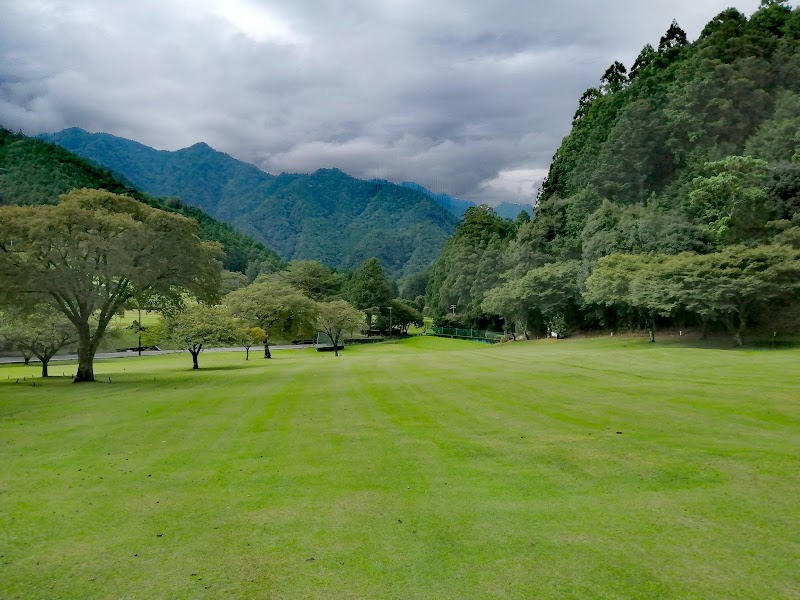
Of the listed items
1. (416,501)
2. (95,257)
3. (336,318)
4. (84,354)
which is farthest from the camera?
(336,318)

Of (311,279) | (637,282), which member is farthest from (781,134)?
(311,279)

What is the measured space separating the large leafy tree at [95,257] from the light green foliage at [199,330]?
365 inches

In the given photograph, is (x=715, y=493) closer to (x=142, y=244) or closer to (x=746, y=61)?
(x=142, y=244)

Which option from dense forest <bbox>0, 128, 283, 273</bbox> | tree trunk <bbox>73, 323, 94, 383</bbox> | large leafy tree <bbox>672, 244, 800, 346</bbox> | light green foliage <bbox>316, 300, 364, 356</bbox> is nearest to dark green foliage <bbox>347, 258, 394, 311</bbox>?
dense forest <bbox>0, 128, 283, 273</bbox>

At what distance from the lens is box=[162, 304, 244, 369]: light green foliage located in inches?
1556

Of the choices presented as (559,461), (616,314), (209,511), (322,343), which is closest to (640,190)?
(616,314)

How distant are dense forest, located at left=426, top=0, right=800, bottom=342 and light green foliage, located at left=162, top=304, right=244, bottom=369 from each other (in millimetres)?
30874

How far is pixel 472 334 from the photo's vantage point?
86.1m

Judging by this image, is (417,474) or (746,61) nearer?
(417,474)

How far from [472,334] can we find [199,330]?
54055 mm

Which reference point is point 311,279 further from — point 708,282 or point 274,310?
point 708,282

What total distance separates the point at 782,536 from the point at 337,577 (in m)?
5.06

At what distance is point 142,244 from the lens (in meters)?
27.5

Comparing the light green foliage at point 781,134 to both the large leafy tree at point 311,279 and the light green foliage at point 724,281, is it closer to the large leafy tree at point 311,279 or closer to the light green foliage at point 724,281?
the light green foliage at point 724,281
